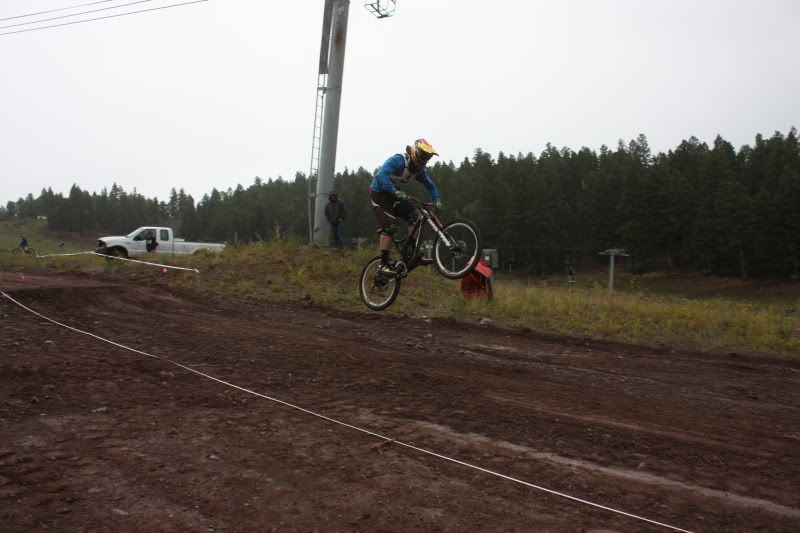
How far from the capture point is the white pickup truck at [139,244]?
2720cm

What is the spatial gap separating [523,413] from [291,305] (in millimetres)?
8197

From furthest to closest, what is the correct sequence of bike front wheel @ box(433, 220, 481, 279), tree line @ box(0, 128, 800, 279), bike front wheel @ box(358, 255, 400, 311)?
tree line @ box(0, 128, 800, 279), bike front wheel @ box(358, 255, 400, 311), bike front wheel @ box(433, 220, 481, 279)

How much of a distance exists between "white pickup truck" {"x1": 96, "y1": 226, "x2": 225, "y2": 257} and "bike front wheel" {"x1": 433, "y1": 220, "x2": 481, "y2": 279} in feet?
64.9

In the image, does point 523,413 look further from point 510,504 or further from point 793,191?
point 793,191

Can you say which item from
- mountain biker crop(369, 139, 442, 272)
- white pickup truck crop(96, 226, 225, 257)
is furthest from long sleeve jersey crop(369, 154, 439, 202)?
white pickup truck crop(96, 226, 225, 257)

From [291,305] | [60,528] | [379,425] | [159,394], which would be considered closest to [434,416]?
[379,425]

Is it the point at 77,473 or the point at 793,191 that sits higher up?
the point at 793,191

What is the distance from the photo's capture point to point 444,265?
8367mm

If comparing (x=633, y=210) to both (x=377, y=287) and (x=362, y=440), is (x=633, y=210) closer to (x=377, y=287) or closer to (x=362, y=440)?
(x=377, y=287)

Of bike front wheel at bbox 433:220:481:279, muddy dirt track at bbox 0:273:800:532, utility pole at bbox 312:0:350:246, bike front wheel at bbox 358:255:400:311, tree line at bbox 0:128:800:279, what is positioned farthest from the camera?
tree line at bbox 0:128:800:279

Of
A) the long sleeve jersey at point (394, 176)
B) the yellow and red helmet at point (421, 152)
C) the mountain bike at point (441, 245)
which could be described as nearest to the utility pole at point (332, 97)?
the mountain bike at point (441, 245)

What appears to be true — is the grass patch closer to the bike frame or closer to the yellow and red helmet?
the bike frame

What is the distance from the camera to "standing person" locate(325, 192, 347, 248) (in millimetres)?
15406

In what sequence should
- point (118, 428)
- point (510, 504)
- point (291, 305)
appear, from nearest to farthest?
point (510, 504) < point (118, 428) < point (291, 305)
